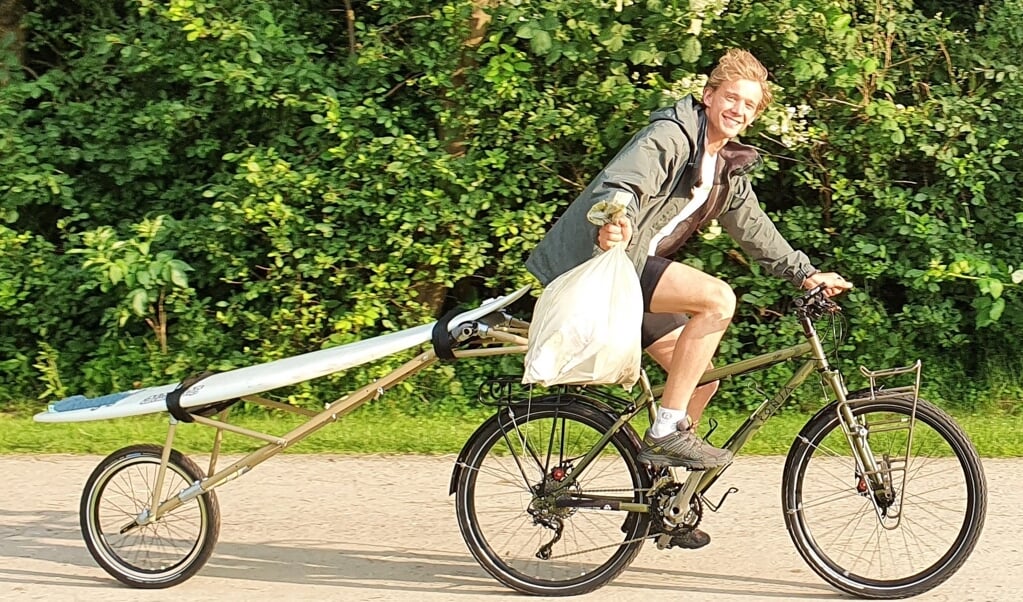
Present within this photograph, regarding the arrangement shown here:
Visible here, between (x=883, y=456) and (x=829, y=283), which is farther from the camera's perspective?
(x=829, y=283)

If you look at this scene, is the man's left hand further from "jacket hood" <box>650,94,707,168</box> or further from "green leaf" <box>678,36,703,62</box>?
"green leaf" <box>678,36,703,62</box>

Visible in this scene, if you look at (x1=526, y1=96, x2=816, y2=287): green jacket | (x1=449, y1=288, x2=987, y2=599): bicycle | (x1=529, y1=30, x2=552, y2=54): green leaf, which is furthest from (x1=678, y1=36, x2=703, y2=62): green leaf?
(x1=449, y1=288, x2=987, y2=599): bicycle

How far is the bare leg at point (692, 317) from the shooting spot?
429 cm

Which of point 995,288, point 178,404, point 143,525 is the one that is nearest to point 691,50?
point 995,288

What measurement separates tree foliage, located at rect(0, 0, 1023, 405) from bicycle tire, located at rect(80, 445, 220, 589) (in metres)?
2.47

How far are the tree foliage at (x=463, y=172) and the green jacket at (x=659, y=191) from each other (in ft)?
7.85

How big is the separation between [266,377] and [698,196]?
1.64 metres

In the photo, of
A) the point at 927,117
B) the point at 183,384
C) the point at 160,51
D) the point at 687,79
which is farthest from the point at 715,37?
the point at 183,384

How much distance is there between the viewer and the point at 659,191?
4375 mm

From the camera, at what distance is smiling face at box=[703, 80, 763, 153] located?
14.2ft

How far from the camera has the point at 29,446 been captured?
652 centimetres

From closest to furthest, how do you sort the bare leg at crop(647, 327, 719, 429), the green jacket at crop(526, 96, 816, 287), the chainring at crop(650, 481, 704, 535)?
the green jacket at crop(526, 96, 816, 287)
the chainring at crop(650, 481, 704, 535)
the bare leg at crop(647, 327, 719, 429)

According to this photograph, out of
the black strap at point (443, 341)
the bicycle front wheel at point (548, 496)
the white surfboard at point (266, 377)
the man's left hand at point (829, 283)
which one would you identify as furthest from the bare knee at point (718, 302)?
the black strap at point (443, 341)

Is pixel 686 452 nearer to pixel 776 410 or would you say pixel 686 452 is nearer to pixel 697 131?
pixel 776 410
